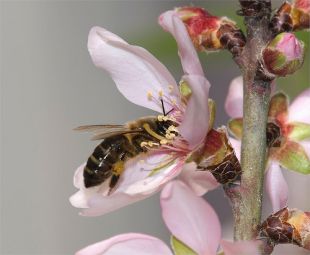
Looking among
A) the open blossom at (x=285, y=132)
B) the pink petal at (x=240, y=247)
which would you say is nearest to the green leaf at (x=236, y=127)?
the open blossom at (x=285, y=132)

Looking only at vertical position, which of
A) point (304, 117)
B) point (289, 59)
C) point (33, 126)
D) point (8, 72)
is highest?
point (289, 59)

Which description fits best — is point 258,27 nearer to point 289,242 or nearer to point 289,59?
point 289,59

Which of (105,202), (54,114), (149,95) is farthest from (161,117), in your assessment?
(54,114)

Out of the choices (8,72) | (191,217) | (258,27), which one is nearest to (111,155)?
(191,217)

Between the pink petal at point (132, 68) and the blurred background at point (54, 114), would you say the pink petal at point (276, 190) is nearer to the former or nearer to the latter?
the pink petal at point (132, 68)

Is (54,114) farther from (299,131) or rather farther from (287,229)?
(287,229)
